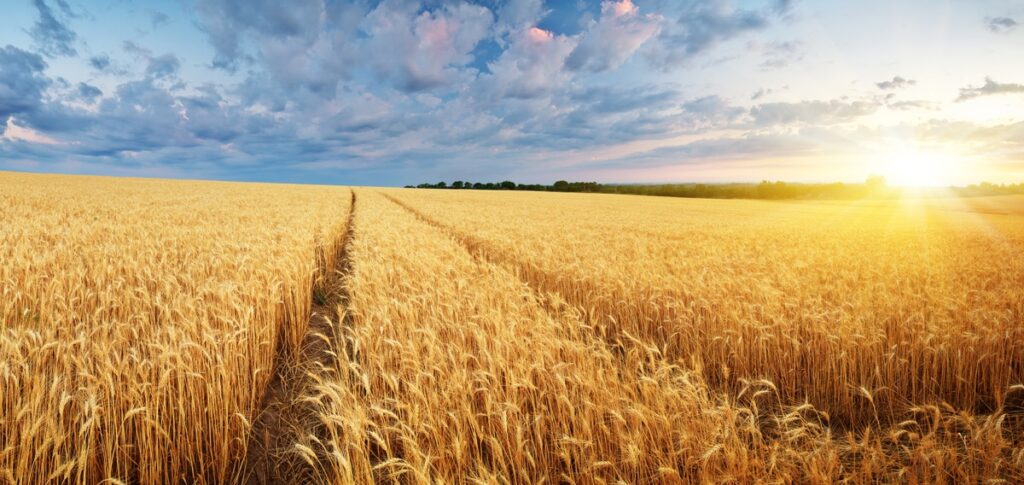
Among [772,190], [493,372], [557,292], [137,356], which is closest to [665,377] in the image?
→ [493,372]

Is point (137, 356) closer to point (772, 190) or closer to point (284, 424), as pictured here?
point (284, 424)

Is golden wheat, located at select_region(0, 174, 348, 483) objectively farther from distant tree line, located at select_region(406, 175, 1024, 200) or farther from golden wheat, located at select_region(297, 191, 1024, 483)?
distant tree line, located at select_region(406, 175, 1024, 200)

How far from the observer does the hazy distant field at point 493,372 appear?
8.09 feet

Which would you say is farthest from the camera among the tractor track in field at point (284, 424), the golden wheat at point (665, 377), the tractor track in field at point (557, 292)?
the tractor track in field at point (557, 292)

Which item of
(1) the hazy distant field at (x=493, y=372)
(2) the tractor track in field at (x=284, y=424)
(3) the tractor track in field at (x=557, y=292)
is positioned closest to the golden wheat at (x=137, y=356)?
(1) the hazy distant field at (x=493, y=372)

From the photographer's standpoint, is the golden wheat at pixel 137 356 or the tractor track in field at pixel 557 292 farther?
the tractor track in field at pixel 557 292

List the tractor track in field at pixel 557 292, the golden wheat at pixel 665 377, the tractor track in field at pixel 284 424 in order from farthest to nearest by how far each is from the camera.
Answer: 1. the tractor track in field at pixel 557 292
2. the tractor track in field at pixel 284 424
3. the golden wheat at pixel 665 377

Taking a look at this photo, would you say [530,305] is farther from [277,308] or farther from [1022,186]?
[1022,186]

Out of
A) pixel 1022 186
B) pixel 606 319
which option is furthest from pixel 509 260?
Answer: pixel 1022 186

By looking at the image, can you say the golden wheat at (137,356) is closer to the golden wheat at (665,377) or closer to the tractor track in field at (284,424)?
the tractor track in field at (284,424)

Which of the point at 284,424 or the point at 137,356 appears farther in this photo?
the point at 284,424

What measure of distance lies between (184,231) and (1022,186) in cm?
10503

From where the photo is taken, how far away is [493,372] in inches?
118

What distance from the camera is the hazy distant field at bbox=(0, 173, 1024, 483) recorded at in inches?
97.0
